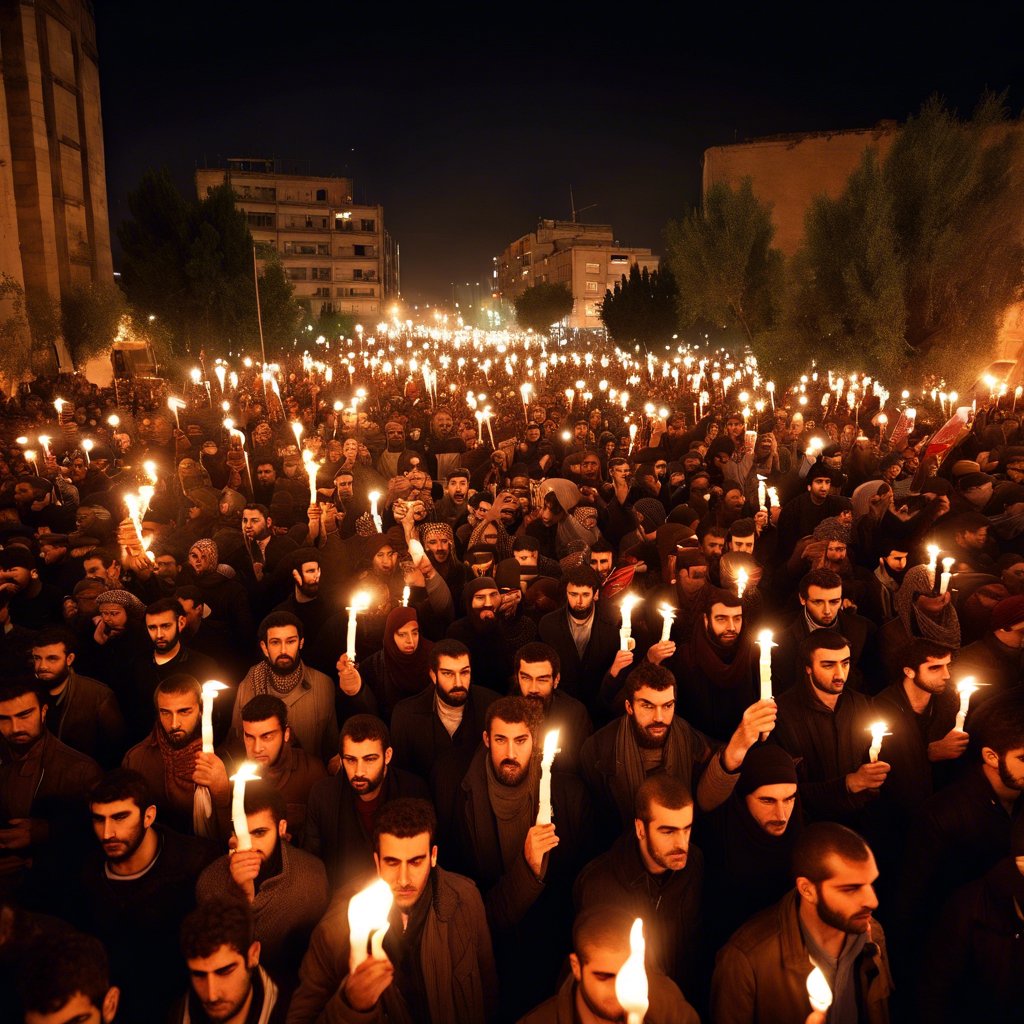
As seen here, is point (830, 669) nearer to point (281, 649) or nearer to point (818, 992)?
point (818, 992)

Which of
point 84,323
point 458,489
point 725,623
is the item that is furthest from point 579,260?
point 725,623

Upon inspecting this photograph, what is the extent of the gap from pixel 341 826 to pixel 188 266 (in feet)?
113

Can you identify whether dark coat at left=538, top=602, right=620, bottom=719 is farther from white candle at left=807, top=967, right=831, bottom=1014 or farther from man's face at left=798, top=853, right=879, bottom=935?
white candle at left=807, top=967, right=831, bottom=1014

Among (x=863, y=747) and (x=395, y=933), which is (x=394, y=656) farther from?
(x=863, y=747)

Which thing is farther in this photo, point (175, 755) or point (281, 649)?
point (281, 649)

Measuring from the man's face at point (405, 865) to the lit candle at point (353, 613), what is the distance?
44.8 inches

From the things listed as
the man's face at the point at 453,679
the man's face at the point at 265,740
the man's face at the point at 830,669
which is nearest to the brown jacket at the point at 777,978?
the man's face at the point at 830,669

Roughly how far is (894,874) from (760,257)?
1033 inches

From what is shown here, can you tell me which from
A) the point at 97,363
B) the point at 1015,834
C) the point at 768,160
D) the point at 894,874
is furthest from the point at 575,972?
the point at 768,160

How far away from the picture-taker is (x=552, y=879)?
360 centimetres

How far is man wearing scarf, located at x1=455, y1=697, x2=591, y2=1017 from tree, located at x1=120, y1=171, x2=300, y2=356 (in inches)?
1348

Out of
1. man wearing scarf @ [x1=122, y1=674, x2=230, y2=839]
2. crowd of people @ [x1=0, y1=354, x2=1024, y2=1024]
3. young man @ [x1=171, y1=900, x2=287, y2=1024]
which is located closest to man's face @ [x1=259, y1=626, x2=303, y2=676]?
crowd of people @ [x1=0, y1=354, x2=1024, y2=1024]

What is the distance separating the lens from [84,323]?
→ 28141mm

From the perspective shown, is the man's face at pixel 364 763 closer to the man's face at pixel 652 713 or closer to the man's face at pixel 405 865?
the man's face at pixel 405 865
